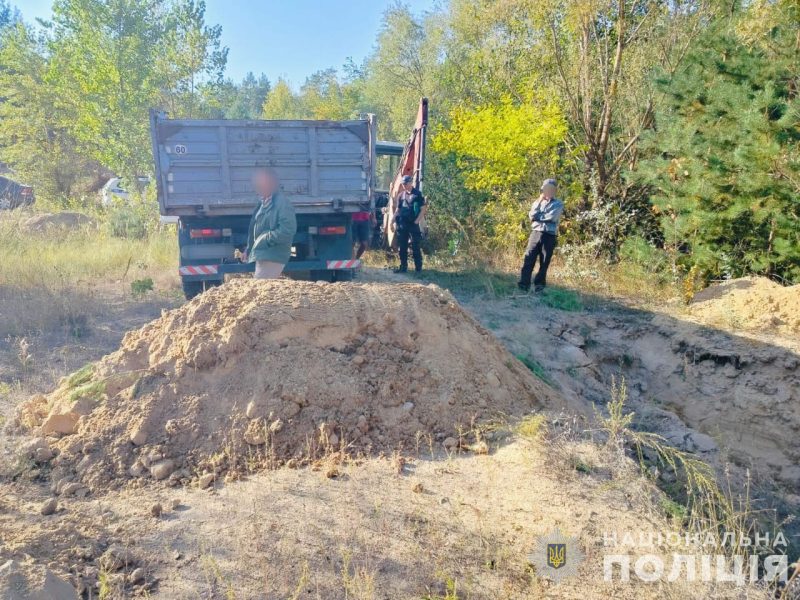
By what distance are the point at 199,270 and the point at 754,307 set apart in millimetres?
7242

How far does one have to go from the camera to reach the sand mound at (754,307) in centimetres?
715

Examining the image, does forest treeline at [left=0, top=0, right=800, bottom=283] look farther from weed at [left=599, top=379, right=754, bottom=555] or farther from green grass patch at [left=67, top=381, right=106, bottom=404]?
green grass patch at [left=67, top=381, right=106, bottom=404]

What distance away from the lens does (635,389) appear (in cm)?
664

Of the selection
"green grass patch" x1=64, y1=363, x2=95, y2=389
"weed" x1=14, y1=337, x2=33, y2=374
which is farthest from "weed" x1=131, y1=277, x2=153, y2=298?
"green grass patch" x1=64, y1=363, x2=95, y2=389

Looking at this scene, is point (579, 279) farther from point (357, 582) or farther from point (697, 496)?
point (357, 582)

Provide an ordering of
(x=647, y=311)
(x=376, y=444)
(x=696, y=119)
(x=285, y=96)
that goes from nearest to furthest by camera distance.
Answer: (x=376, y=444), (x=647, y=311), (x=696, y=119), (x=285, y=96)

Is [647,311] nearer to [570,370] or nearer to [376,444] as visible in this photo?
[570,370]

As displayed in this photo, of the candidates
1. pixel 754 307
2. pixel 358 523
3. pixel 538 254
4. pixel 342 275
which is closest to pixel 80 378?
pixel 358 523

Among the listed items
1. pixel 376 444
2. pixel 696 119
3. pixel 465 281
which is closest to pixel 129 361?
pixel 376 444

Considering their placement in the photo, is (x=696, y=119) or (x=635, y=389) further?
(x=696, y=119)

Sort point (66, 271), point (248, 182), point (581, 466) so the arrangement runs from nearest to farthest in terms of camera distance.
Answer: point (581, 466), point (248, 182), point (66, 271)

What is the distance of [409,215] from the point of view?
32.0ft

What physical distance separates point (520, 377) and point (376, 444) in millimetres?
1509

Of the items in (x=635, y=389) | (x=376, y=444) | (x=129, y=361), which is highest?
(x=129, y=361)
